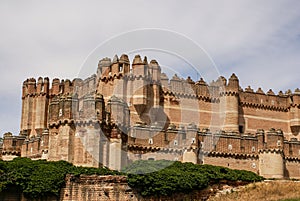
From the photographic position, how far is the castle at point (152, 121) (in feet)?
125

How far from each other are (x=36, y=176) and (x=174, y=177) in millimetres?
8493

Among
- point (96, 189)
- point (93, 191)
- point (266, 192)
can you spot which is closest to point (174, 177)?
point (96, 189)

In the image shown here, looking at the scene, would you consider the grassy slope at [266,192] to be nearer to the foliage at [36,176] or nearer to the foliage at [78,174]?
the foliage at [78,174]

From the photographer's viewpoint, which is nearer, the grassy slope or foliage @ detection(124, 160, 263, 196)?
foliage @ detection(124, 160, 263, 196)

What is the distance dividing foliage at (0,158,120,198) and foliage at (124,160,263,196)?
2.44m

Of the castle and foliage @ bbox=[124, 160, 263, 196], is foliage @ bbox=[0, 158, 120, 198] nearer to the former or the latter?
foliage @ bbox=[124, 160, 263, 196]

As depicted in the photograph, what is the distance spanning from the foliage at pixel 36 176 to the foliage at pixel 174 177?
2.44 meters

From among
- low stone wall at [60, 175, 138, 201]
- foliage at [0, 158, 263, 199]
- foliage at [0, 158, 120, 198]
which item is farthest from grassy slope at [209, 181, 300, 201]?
foliage at [0, 158, 120, 198]

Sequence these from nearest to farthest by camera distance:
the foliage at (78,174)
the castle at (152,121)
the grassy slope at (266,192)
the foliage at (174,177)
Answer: the foliage at (78,174), the foliage at (174,177), the grassy slope at (266,192), the castle at (152,121)

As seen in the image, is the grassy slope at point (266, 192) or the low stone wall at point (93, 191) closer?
the low stone wall at point (93, 191)

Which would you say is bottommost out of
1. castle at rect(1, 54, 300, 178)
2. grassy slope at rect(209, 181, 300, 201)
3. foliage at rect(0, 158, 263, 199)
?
grassy slope at rect(209, 181, 300, 201)

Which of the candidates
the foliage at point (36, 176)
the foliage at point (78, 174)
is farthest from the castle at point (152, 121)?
the foliage at point (36, 176)

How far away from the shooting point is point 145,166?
35281 mm

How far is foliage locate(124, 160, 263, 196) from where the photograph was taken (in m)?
33.2
